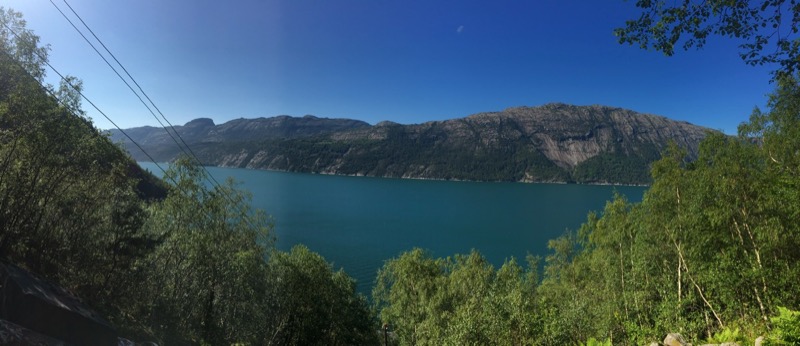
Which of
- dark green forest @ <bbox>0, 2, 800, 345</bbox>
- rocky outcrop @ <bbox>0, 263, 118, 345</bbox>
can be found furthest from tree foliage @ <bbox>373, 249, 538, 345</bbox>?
rocky outcrop @ <bbox>0, 263, 118, 345</bbox>

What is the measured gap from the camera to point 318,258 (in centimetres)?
3078

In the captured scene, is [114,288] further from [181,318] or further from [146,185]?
[146,185]

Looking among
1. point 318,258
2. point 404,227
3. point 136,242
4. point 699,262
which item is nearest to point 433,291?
point 318,258

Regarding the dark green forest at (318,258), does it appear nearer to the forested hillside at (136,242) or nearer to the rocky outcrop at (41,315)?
the forested hillside at (136,242)

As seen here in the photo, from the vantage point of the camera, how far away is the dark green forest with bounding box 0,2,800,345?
1609 cm

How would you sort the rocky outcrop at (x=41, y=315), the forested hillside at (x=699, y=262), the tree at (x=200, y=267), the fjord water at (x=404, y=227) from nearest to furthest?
the rocky outcrop at (x=41, y=315)
the forested hillside at (x=699, y=262)
the tree at (x=200, y=267)
the fjord water at (x=404, y=227)

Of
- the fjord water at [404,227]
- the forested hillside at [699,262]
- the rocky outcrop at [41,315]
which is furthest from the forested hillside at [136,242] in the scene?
the fjord water at [404,227]

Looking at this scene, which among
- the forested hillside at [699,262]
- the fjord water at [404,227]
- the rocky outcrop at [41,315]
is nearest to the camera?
the rocky outcrop at [41,315]

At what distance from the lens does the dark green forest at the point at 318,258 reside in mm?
16094

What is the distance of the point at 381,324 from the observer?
35438 millimetres

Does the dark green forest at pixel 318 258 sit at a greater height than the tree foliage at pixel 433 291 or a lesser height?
greater

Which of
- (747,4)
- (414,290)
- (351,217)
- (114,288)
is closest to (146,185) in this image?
(351,217)

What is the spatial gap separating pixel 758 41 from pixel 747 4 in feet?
2.02

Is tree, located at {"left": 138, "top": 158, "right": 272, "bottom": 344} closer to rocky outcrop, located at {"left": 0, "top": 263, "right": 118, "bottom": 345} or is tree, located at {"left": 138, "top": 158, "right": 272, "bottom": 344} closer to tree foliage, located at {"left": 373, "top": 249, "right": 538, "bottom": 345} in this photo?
rocky outcrop, located at {"left": 0, "top": 263, "right": 118, "bottom": 345}
